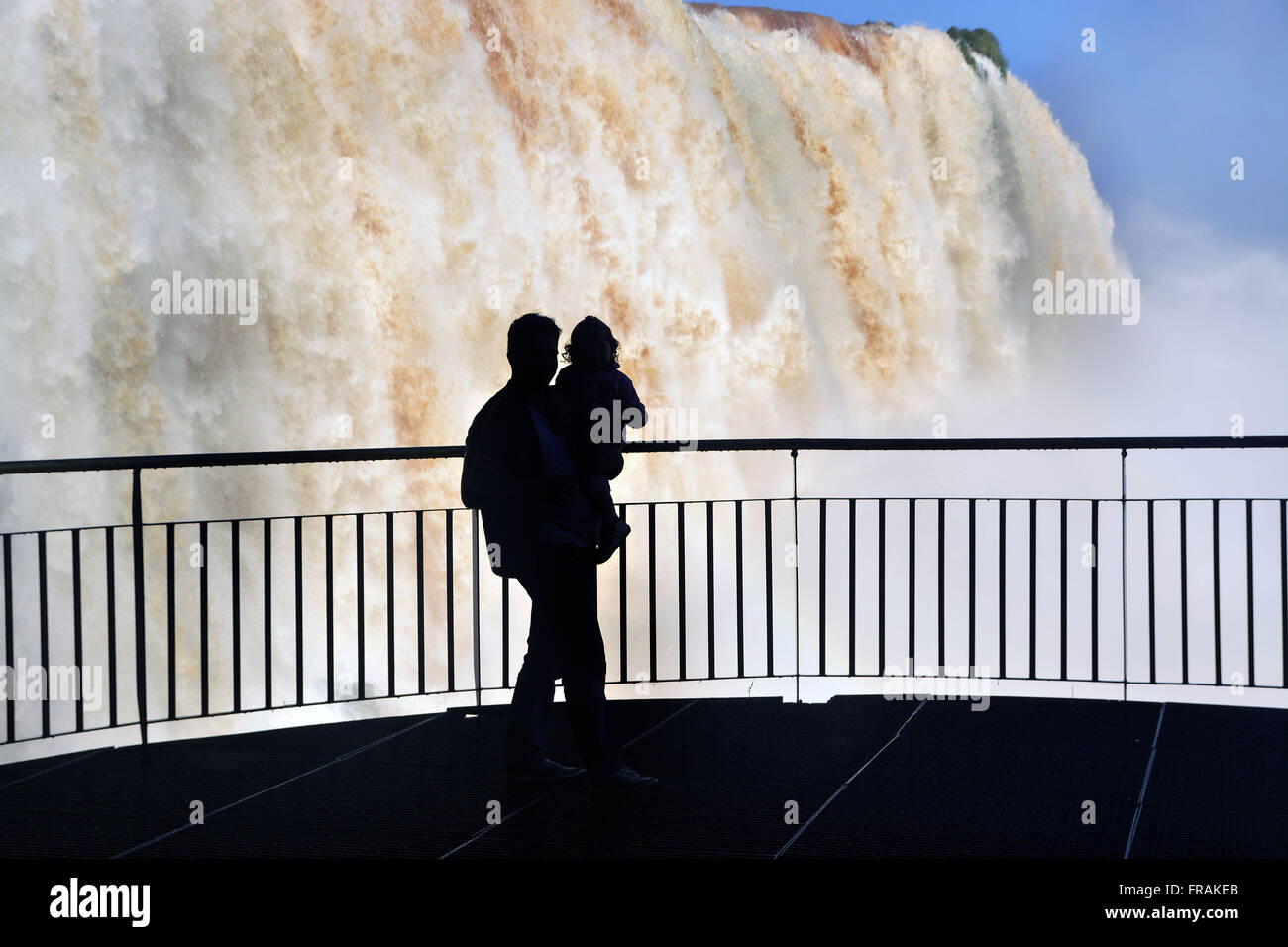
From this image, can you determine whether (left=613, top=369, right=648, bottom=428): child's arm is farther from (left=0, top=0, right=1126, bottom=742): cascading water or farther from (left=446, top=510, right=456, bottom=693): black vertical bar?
(left=0, top=0, right=1126, bottom=742): cascading water

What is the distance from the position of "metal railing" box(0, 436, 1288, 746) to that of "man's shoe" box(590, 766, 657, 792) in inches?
32.2

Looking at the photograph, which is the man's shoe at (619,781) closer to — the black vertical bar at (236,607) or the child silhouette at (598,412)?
the child silhouette at (598,412)

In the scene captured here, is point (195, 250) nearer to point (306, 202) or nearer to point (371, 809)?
point (306, 202)

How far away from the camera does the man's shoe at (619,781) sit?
5.12m

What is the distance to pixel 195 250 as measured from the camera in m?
19.8

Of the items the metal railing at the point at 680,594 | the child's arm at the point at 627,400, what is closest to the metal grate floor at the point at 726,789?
the metal railing at the point at 680,594

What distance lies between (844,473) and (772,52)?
9773 millimetres

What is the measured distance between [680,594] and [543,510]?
1264 mm

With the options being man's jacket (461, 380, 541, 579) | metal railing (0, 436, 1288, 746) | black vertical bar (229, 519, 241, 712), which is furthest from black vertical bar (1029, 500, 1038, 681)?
black vertical bar (229, 519, 241, 712)

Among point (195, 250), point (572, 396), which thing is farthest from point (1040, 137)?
point (572, 396)

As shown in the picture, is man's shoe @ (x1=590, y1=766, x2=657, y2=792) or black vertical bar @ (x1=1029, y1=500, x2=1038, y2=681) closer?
man's shoe @ (x1=590, y1=766, x2=657, y2=792)

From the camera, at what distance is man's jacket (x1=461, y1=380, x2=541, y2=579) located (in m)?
4.82

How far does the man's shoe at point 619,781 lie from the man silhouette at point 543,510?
0.14 metres

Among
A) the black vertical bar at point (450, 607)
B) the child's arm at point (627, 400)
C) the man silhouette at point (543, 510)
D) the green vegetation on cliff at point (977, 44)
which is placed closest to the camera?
the man silhouette at point (543, 510)
